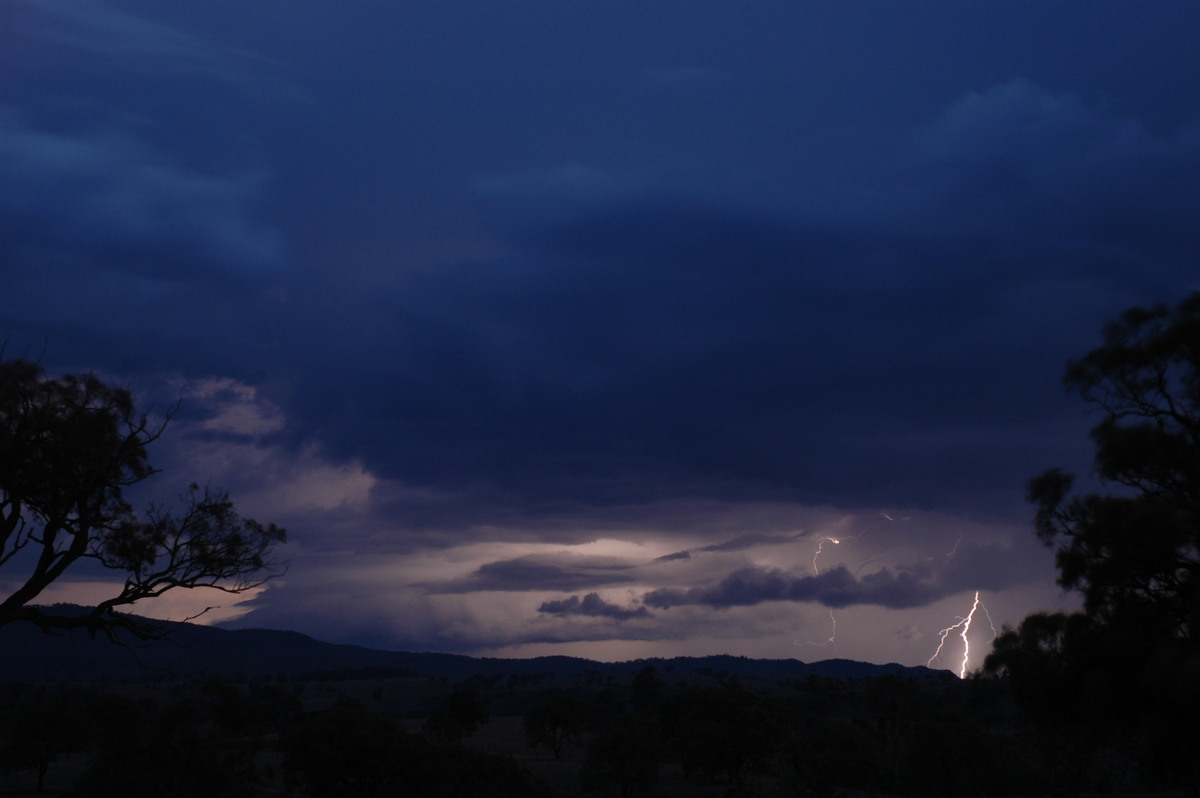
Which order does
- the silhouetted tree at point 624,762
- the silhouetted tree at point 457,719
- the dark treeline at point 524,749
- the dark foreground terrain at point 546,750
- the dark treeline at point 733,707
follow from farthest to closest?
the silhouetted tree at point 457,719, the silhouetted tree at point 624,762, the dark treeline at point 524,749, the dark foreground terrain at point 546,750, the dark treeline at point 733,707

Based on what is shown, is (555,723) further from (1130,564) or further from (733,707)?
(1130,564)

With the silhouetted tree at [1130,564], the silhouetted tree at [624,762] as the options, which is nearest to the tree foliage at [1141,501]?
the silhouetted tree at [1130,564]

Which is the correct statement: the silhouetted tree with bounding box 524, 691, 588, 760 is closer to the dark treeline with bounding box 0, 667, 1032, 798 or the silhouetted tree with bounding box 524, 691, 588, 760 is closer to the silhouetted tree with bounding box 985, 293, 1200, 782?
the dark treeline with bounding box 0, 667, 1032, 798

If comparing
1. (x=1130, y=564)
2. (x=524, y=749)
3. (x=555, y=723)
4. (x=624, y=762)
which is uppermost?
(x=1130, y=564)

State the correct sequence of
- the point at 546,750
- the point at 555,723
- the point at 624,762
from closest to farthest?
1. the point at 624,762
2. the point at 555,723
3. the point at 546,750

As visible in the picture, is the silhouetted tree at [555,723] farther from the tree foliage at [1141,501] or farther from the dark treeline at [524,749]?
the tree foliage at [1141,501]

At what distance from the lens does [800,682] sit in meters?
166

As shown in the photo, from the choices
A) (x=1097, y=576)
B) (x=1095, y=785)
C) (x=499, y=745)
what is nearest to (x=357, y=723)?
(x=1097, y=576)

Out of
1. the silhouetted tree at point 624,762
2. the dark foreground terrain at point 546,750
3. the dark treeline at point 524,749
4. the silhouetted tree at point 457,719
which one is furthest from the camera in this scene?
the silhouetted tree at point 457,719

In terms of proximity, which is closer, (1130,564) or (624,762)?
(1130,564)

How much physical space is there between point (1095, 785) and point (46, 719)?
77272mm

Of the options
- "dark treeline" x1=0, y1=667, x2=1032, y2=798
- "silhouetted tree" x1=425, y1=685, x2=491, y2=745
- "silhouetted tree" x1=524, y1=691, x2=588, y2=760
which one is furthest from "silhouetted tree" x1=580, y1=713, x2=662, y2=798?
"silhouetted tree" x1=524, y1=691, x2=588, y2=760

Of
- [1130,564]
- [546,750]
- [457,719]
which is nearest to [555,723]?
[457,719]

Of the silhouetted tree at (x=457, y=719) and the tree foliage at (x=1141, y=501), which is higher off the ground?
the tree foliage at (x=1141, y=501)
